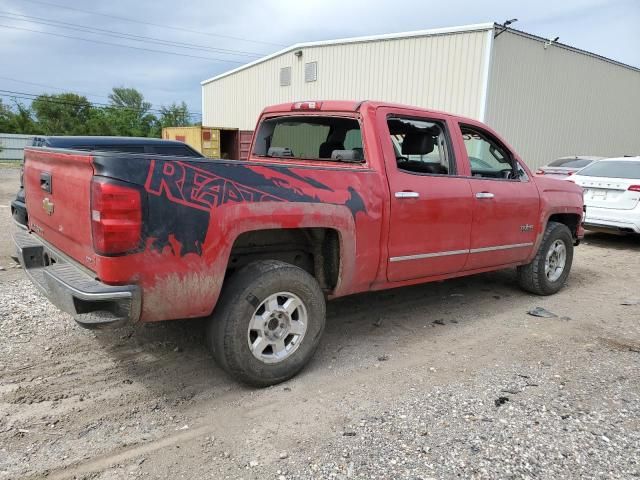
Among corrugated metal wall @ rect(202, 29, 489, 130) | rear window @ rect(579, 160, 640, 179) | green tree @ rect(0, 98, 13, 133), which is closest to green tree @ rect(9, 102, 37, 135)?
green tree @ rect(0, 98, 13, 133)

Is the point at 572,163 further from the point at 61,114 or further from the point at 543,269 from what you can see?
the point at 61,114

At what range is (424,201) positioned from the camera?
13.4 ft

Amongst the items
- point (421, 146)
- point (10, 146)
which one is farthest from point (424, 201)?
point (10, 146)

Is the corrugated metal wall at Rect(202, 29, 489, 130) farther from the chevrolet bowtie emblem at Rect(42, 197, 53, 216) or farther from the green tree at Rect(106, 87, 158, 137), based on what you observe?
the green tree at Rect(106, 87, 158, 137)

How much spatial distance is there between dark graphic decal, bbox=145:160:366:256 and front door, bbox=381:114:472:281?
45.0 inches

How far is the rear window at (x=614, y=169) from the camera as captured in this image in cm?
916

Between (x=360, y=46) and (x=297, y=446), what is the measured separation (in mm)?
18044

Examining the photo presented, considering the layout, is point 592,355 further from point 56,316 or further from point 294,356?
point 56,316

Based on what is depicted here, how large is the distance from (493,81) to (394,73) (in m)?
3.70

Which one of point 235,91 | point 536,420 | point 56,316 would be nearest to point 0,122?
point 235,91

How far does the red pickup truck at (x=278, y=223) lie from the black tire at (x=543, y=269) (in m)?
0.39

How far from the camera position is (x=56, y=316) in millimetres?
4434

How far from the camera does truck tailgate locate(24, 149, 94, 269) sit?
2758 mm

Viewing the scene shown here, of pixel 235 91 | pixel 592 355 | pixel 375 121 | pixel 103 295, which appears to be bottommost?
pixel 592 355
